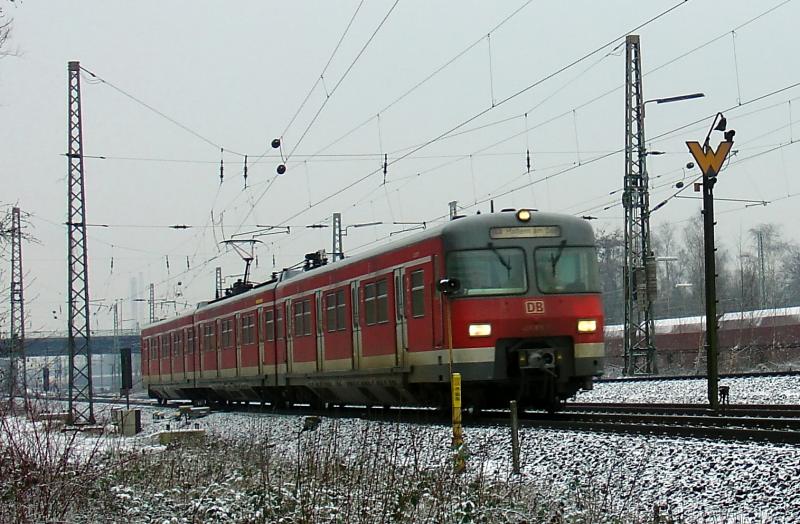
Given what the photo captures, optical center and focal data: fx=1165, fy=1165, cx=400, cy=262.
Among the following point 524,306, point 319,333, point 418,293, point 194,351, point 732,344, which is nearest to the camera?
point 524,306

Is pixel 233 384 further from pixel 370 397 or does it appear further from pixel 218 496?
pixel 218 496

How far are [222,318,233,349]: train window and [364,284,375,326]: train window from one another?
10869 mm

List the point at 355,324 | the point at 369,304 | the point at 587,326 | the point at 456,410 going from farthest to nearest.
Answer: the point at 355,324 < the point at 369,304 < the point at 587,326 < the point at 456,410

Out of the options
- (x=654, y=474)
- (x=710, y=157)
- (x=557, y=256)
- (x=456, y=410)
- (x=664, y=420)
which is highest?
(x=710, y=157)

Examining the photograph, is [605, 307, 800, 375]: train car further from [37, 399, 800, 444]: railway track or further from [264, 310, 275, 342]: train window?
[37, 399, 800, 444]: railway track

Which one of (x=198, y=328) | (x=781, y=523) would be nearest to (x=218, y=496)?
(x=781, y=523)

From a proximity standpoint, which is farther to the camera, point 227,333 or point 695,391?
point 227,333

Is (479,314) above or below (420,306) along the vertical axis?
below

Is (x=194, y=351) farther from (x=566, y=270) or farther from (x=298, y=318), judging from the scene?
(x=566, y=270)

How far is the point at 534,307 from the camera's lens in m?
17.5

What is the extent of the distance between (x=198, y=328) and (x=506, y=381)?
19.1m

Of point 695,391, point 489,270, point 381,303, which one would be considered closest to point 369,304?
point 381,303

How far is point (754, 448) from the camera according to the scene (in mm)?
11117

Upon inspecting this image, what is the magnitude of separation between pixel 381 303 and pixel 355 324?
1354 millimetres
